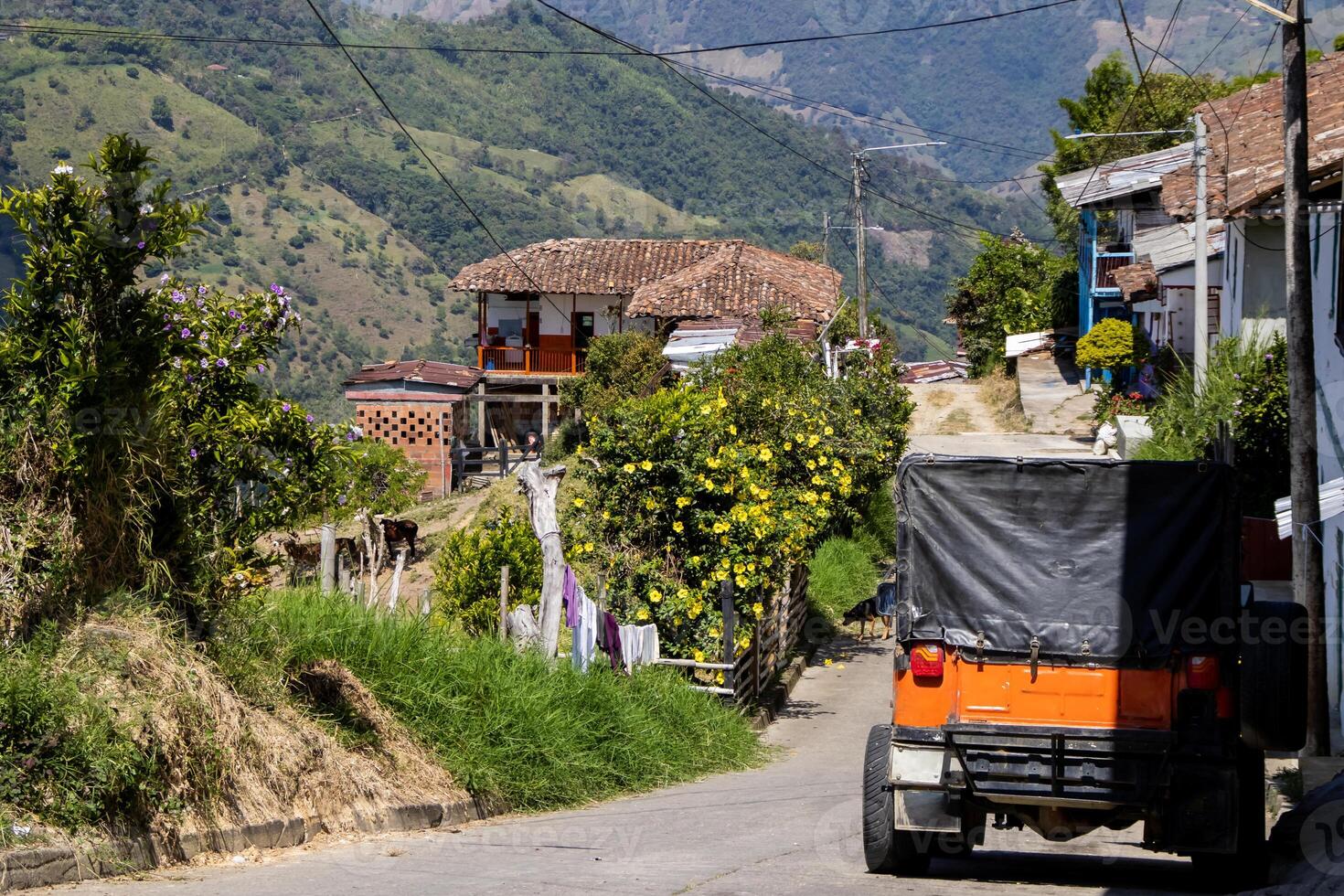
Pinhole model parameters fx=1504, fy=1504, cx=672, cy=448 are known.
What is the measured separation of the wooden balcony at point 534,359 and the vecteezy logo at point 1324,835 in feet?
134

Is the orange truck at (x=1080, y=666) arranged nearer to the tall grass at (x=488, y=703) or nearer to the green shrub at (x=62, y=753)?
the tall grass at (x=488, y=703)

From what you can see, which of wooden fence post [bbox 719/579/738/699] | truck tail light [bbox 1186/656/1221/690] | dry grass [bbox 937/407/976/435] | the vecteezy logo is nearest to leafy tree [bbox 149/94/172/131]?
dry grass [bbox 937/407/976/435]

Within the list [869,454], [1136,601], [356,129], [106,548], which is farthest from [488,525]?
[356,129]

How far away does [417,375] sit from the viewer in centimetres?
4766

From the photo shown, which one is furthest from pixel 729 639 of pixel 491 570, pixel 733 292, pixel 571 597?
pixel 733 292

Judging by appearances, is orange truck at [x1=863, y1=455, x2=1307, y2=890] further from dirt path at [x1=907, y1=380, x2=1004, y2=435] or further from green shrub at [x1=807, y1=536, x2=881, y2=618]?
dirt path at [x1=907, y1=380, x2=1004, y2=435]

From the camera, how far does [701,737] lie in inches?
562

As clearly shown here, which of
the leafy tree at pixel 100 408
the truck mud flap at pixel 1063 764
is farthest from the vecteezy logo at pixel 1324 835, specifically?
the leafy tree at pixel 100 408

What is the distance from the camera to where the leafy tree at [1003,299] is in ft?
166

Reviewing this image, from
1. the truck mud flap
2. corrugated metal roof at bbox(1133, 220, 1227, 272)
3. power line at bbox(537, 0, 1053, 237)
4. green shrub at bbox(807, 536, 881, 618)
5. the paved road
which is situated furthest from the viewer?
corrugated metal roof at bbox(1133, 220, 1227, 272)

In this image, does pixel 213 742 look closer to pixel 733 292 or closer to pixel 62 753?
pixel 62 753

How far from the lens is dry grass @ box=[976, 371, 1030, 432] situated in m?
38.2

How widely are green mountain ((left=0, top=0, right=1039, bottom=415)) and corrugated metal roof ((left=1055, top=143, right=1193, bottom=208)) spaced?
35433 mm

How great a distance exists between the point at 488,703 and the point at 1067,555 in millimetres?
4679
